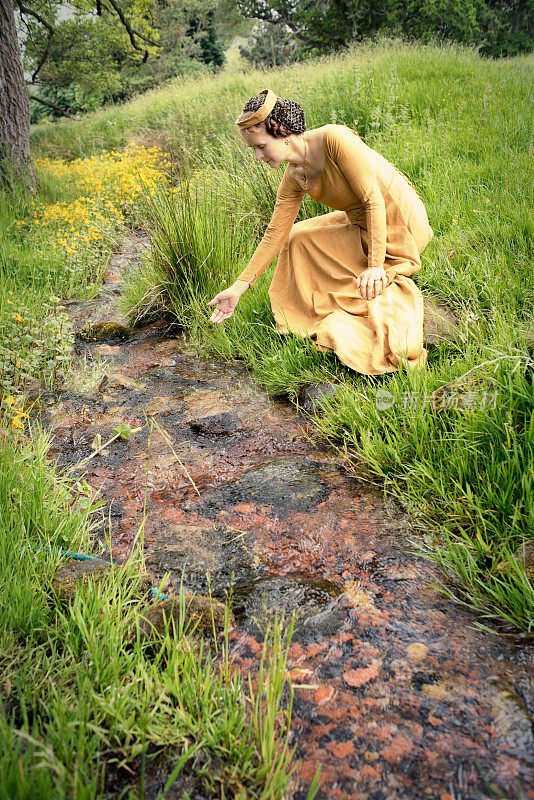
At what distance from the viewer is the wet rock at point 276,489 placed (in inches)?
88.1

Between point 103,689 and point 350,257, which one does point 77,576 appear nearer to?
point 103,689

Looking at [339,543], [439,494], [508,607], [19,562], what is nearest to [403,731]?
[508,607]

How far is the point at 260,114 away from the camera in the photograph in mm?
2486

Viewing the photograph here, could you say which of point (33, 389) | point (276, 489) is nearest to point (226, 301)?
point (276, 489)

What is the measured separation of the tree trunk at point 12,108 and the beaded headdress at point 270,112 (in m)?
5.23

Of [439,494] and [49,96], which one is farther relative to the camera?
[49,96]

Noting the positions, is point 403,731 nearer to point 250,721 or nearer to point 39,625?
point 250,721

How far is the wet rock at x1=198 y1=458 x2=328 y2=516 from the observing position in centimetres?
224

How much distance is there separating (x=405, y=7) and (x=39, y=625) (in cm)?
2697

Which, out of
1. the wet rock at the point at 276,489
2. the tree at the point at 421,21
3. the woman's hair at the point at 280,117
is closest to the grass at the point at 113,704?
the wet rock at the point at 276,489

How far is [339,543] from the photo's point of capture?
1.96m

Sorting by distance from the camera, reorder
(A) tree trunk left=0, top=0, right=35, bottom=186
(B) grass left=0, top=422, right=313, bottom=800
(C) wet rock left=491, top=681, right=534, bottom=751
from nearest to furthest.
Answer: (B) grass left=0, top=422, right=313, bottom=800 → (C) wet rock left=491, top=681, right=534, bottom=751 → (A) tree trunk left=0, top=0, right=35, bottom=186

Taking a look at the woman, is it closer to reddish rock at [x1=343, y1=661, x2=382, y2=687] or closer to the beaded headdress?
the beaded headdress

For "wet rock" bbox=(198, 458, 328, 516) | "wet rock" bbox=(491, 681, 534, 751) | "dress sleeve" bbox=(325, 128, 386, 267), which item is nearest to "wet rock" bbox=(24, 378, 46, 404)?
"wet rock" bbox=(198, 458, 328, 516)
